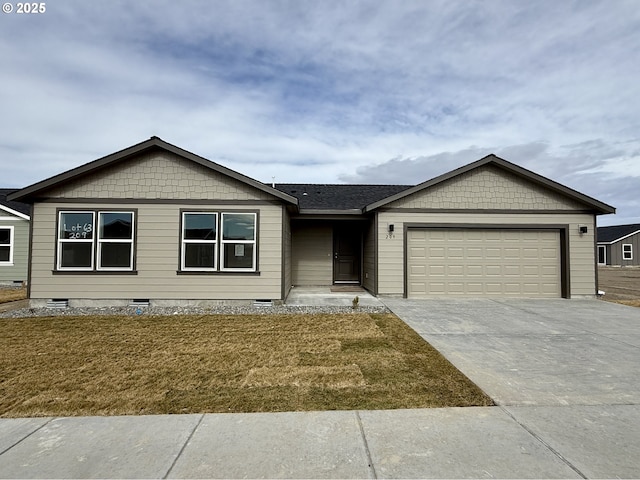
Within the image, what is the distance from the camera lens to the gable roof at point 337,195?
11.8 meters

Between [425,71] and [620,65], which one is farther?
[425,71]

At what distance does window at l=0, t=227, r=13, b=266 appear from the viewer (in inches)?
539

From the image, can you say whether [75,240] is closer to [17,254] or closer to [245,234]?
[245,234]

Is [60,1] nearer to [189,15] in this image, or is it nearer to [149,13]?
[149,13]

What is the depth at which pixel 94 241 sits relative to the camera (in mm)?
8953

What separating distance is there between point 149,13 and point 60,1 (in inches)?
80.0

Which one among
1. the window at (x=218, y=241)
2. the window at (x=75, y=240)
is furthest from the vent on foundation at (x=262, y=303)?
the window at (x=75, y=240)

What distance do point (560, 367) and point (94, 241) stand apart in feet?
34.0

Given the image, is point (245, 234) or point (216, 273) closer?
point (216, 273)

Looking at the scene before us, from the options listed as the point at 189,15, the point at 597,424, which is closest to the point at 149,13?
the point at 189,15

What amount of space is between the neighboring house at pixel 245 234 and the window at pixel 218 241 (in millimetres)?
27

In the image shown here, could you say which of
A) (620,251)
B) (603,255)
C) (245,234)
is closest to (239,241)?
(245,234)

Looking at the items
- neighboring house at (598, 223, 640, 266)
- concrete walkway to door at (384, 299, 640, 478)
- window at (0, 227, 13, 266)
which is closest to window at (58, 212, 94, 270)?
window at (0, 227, 13, 266)

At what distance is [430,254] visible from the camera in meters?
10.4
